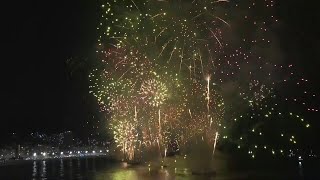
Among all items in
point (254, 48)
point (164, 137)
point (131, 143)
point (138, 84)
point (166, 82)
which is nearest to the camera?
point (254, 48)

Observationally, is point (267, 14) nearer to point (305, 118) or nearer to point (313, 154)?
point (305, 118)

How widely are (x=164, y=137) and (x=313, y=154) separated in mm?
20820

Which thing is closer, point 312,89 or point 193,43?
point 312,89

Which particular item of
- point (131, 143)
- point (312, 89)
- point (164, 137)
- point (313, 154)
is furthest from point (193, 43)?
point (131, 143)

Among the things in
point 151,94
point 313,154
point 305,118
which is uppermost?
point 151,94

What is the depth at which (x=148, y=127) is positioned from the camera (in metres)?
42.6

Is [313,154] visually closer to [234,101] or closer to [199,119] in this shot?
[234,101]

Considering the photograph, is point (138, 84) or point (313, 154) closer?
point (313, 154)

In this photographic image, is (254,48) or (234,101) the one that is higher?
(254,48)

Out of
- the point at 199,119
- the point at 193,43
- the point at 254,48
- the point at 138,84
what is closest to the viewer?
the point at 254,48

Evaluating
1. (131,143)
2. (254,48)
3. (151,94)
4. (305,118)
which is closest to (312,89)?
(305,118)

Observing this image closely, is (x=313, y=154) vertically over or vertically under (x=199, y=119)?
under

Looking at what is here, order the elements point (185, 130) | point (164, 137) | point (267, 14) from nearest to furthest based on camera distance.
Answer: point (267, 14)
point (185, 130)
point (164, 137)

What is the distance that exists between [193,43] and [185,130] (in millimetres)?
14400
